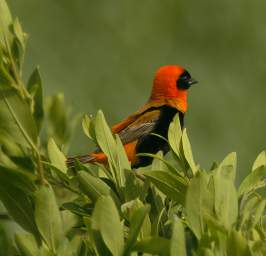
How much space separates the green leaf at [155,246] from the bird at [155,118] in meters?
1.86

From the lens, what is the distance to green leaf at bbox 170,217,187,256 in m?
1.06

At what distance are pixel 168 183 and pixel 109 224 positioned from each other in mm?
204

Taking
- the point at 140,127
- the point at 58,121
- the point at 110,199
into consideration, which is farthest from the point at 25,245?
the point at 140,127

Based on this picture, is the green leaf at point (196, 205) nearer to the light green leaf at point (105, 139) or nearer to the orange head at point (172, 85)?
the light green leaf at point (105, 139)

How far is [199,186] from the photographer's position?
1.17 meters

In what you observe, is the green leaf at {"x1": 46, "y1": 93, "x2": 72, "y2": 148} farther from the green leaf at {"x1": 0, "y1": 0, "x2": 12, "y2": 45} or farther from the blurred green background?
the blurred green background

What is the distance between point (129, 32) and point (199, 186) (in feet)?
11.4

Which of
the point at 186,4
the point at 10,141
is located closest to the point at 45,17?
the point at 186,4

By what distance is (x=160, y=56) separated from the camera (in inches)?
178

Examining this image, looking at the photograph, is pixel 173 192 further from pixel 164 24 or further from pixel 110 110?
pixel 164 24

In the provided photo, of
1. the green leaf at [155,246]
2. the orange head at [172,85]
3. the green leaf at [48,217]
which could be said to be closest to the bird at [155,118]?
the orange head at [172,85]

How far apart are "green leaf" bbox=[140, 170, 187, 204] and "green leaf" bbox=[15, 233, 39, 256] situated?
0.22 m

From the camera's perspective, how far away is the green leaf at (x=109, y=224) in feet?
→ 3.69

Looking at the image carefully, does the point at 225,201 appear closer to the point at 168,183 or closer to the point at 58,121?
the point at 168,183
